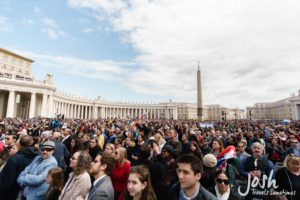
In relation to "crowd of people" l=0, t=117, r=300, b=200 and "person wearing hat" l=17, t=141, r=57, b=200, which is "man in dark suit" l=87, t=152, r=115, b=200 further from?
"person wearing hat" l=17, t=141, r=57, b=200

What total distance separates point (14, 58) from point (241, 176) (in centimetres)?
6974

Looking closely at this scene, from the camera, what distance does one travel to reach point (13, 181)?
3.92 metres

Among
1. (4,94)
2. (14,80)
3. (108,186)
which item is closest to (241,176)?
(108,186)

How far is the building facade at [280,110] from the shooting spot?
82.4m

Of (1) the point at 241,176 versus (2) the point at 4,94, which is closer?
(1) the point at 241,176

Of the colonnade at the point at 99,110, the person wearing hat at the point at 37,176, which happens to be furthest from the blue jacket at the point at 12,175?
the colonnade at the point at 99,110

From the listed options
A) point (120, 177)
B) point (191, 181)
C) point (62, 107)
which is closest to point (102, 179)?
point (120, 177)

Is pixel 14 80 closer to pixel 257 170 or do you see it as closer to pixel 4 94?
pixel 4 94

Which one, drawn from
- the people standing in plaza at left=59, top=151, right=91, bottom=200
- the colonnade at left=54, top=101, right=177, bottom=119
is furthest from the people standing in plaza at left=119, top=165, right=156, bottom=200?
the colonnade at left=54, top=101, right=177, bottom=119

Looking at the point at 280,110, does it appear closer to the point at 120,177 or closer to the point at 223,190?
the point at 223,190

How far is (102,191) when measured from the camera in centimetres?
280

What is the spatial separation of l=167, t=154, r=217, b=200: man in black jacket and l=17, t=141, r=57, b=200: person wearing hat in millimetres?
2799

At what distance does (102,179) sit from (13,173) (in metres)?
2.28

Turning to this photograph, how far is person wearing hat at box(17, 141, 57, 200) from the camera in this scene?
3.70 meters
